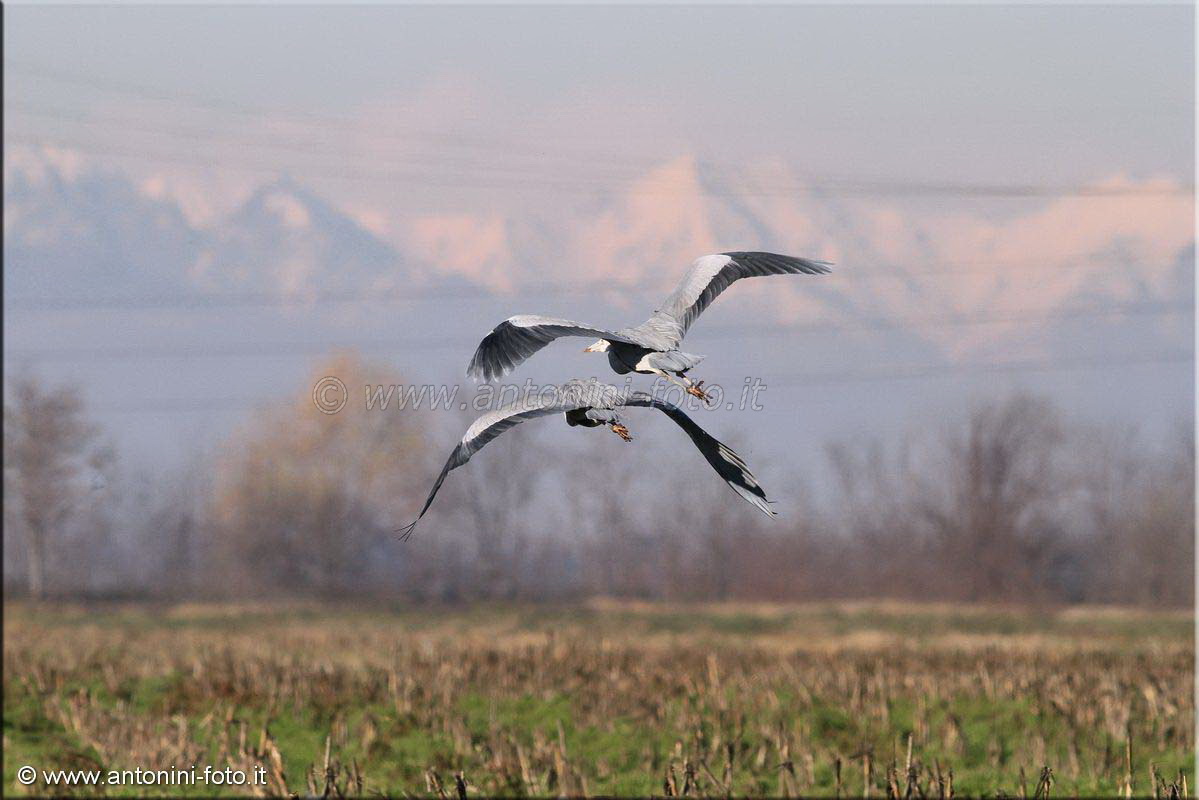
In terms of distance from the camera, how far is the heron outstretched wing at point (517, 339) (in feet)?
6.09

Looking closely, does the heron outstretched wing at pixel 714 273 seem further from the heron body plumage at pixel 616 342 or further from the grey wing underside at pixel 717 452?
the grey wing underside at pixel 717 452

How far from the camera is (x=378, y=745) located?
20.0 metres

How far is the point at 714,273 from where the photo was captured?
7.34ft

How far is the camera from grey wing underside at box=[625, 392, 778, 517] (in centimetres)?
181

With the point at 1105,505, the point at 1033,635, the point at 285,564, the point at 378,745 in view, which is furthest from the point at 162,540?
the point at 378,745

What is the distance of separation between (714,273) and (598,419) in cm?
48

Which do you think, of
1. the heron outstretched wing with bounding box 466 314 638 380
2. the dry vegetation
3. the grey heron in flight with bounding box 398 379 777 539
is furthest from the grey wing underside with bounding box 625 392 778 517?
the dry vegetation

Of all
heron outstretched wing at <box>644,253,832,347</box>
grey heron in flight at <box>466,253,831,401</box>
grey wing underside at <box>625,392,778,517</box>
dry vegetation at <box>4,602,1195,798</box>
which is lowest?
Result: dry vegetation at <box>4,602,1195,798</box>

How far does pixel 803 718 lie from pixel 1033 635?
26839 mm

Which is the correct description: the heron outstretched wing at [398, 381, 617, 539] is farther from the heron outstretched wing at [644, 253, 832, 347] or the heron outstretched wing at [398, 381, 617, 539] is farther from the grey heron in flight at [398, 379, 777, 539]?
the heron outstretched wing at [644, 253, 832, 347]

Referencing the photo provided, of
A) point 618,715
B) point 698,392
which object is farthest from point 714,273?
point 618,715

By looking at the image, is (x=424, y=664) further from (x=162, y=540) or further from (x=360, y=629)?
(x=162, y=540)

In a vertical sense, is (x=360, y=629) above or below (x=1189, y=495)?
below

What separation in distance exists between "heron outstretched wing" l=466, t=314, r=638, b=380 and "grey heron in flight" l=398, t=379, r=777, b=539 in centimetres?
6
